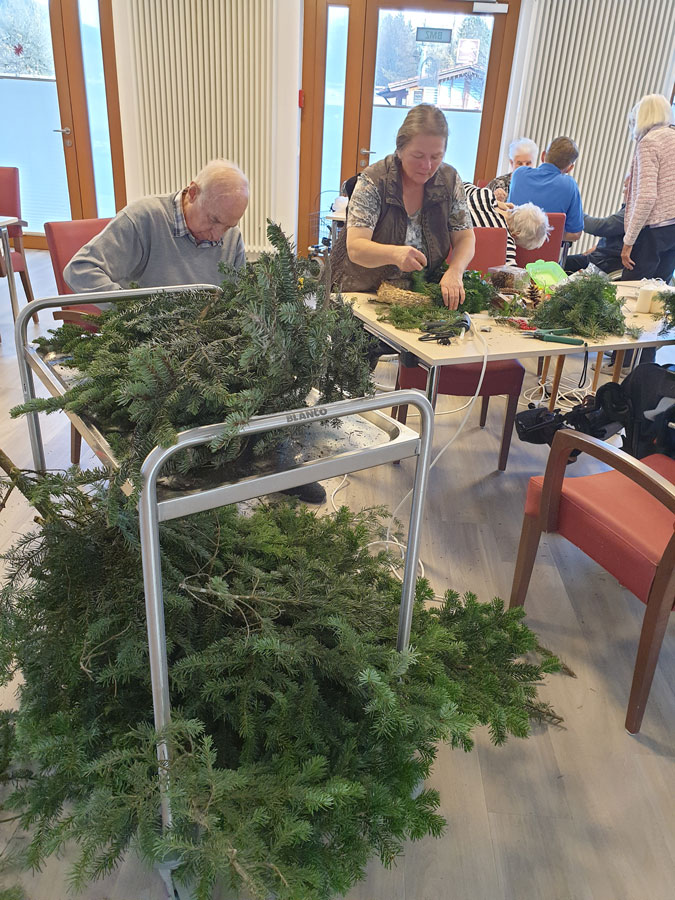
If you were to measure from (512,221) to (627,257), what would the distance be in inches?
40.1

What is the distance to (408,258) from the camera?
2377 millimetres

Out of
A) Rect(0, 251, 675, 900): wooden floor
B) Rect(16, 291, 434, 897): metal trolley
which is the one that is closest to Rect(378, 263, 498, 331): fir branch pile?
Rect(0, 251, 675, 900): wooden floor

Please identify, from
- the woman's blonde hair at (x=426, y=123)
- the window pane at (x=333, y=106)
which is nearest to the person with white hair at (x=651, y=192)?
the woman's blonde hair at (x=426, y=123)

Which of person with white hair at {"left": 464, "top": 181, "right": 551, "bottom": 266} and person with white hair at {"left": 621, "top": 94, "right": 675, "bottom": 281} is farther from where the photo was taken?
person with white hair at {"left": 621, "top": 94, "right": 675, "bottom": 281}

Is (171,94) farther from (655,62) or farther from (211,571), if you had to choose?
(211,571)

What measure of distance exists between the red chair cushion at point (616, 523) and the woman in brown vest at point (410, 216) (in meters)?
0.95

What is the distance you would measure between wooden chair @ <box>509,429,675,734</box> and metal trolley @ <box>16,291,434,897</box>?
670mm

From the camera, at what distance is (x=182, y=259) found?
8.04ft

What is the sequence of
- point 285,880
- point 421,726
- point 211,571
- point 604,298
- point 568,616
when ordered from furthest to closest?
point 604,298 < point 568,616 < point 211,571 < point 421,726 < point 285,880

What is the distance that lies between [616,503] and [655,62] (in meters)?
6.16

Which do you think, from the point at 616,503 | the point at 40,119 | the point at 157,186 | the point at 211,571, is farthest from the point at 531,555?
the point at 40,119

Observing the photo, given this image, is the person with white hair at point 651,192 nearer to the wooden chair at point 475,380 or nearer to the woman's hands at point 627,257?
the woman's hands at point 627,257

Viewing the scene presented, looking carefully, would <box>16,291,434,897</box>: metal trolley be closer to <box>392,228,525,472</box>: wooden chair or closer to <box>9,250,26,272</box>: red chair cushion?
<box>392,228,525,472</box>: wooden chair

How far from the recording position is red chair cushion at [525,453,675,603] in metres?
1.60
